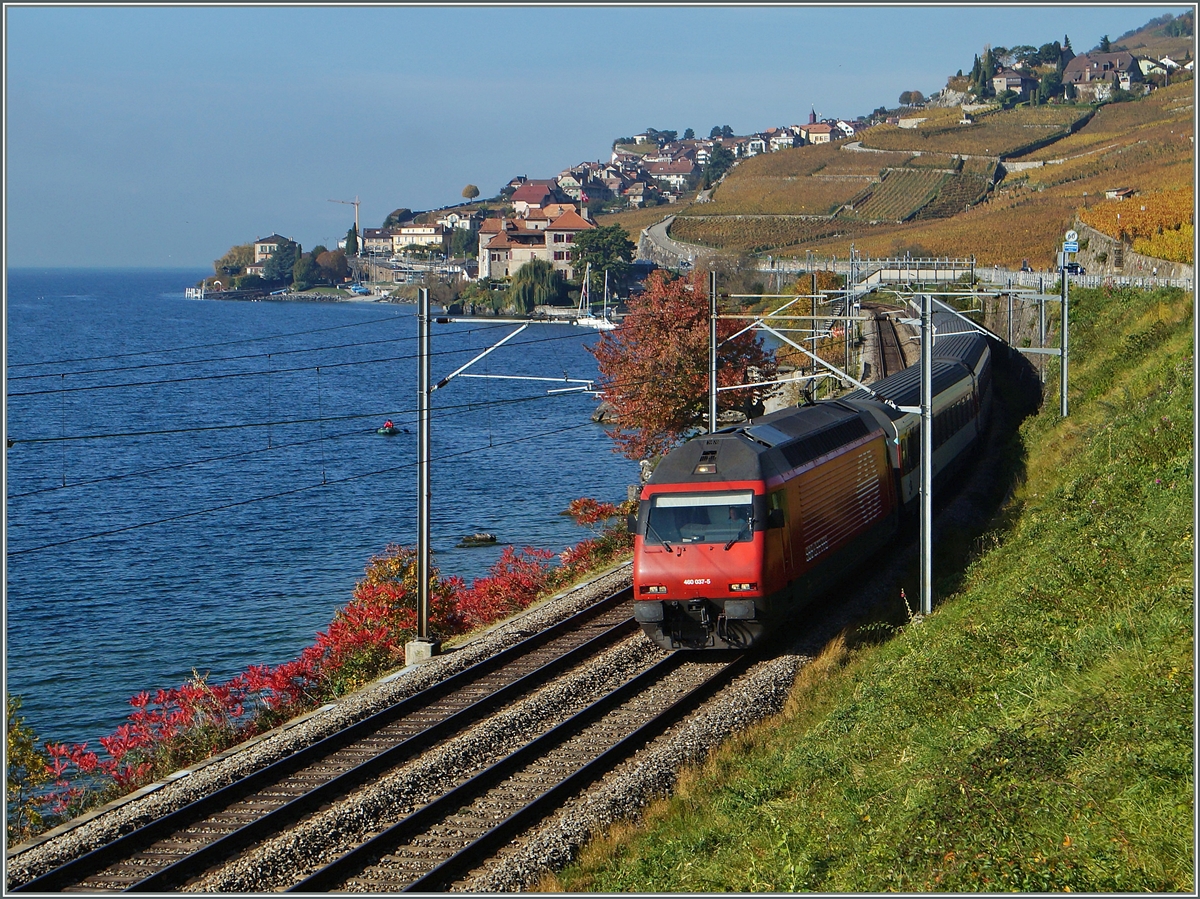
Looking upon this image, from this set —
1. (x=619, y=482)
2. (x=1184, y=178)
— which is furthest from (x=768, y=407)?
(x=1184, y=178)

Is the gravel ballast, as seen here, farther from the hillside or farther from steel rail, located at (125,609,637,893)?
the hillside

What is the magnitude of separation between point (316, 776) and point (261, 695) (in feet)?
31.6

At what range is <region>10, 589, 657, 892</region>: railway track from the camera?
42.4 feet

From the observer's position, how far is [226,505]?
46844 millimetres

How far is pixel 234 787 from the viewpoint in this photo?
14.9 m

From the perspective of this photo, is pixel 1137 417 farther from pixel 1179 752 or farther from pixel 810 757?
pixel 1179 752

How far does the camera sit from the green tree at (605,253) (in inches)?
6299

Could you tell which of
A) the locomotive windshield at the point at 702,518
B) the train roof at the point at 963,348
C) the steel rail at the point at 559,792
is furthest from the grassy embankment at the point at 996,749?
the train roof at the point at 963,348

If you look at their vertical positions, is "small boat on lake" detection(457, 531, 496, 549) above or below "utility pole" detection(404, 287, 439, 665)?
below

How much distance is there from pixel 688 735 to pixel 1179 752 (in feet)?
23.0

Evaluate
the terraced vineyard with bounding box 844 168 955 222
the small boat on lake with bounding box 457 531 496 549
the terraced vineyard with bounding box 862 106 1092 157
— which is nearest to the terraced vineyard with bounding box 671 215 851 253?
the terraced vineyard with bounding box 844 168 955 222

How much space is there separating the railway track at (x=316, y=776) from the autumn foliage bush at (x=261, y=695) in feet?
9.69

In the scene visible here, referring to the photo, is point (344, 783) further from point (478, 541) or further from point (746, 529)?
point (478, 541)

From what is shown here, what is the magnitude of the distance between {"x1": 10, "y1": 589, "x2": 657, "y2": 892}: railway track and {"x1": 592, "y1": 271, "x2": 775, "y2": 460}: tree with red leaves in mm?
17078
